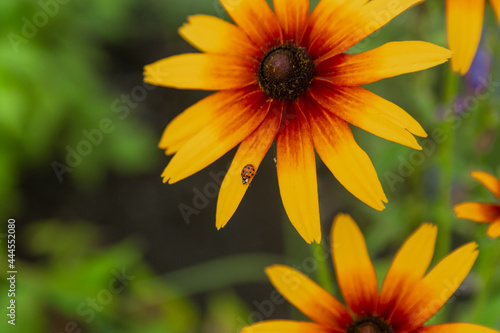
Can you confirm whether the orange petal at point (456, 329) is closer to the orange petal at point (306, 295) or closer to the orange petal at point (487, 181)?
the orange petal at point (306, 295)

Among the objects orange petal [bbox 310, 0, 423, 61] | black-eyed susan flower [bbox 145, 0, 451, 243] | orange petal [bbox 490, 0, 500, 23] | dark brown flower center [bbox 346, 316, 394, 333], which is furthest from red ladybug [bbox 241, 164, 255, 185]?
orange petal [bbox 490, 0, 500, 23]

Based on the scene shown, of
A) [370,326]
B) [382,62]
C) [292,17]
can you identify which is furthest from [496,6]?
[370,326]

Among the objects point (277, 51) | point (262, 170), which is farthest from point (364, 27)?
point (262, 170)

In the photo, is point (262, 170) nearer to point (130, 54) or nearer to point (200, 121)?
point (130, 54)

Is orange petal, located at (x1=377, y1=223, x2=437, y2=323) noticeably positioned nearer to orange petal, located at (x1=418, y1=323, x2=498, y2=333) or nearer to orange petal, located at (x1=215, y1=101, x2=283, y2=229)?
orange petal, located at (x1=418, y1=323, x2=498, y2=333)

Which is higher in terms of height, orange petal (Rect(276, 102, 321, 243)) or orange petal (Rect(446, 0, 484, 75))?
orange petal (Rect(446, 0, 484, 75))

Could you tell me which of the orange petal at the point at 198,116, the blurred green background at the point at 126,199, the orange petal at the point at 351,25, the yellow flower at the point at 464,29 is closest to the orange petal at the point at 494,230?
the yellow flower at the point at 464,29

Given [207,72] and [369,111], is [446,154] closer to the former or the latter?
[369,111]
